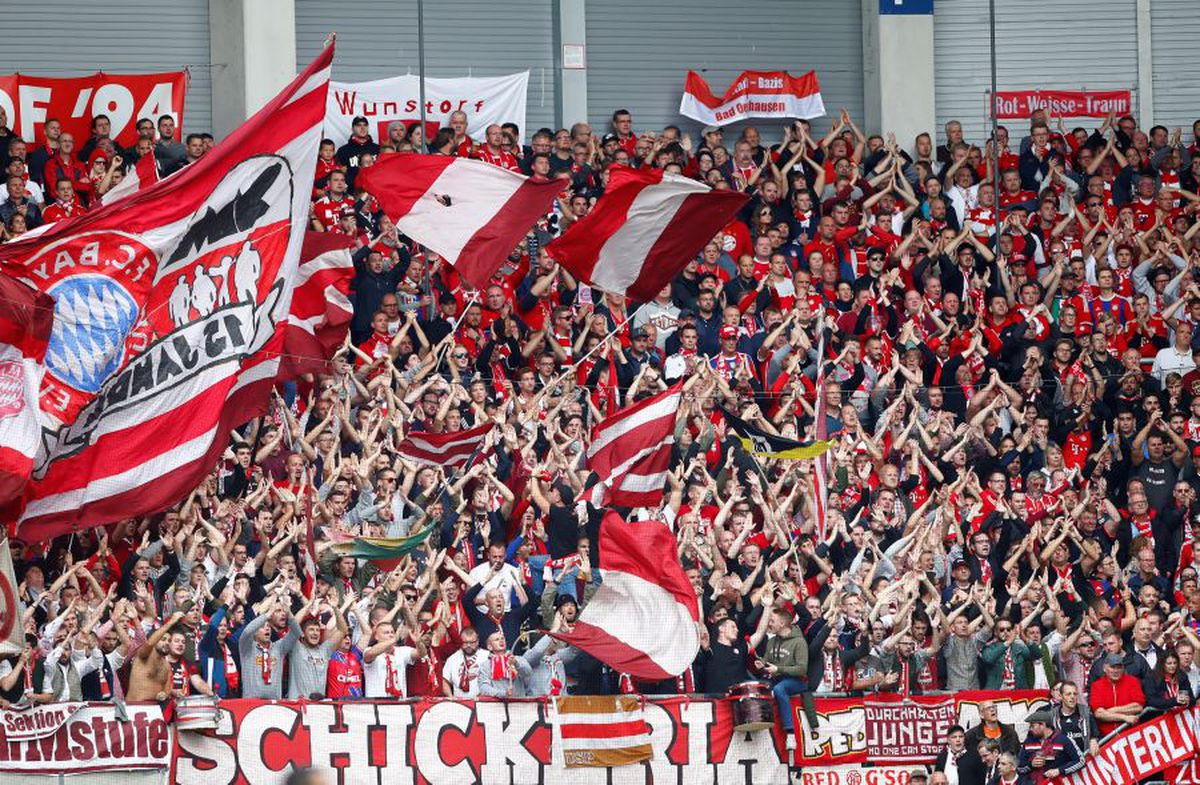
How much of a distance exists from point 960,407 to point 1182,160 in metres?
7.22

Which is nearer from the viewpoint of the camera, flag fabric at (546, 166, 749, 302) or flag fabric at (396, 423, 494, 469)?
flag fabric at (396, 423, 494, 469)

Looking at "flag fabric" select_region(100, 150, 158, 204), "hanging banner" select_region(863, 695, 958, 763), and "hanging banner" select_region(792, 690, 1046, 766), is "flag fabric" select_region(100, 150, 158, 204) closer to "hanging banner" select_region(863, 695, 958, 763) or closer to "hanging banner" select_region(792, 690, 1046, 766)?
"hanging banner" select_region(792, 690, 1046, 766)

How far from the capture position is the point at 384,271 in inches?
954

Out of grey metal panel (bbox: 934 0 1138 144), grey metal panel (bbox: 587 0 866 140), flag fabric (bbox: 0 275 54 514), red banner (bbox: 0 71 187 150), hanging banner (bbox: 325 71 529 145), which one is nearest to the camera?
flag fabric (bbox: 0 275 54 514)

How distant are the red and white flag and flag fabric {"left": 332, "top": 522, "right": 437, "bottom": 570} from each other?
12832mm

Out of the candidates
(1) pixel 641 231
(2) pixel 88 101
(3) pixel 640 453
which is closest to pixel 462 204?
(1) pixel 641 231

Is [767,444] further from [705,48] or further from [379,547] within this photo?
[705,48]

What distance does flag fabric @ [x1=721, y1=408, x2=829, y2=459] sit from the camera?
21666 millimetres

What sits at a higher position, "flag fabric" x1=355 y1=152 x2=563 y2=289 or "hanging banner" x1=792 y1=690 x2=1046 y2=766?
"flag fabric" x1=355 y1=152 x2=563 y2=289

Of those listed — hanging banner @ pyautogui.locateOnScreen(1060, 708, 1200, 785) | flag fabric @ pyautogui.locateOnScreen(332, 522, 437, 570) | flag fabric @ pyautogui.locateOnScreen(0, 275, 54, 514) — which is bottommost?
hanging banner @ pyautogui.locateOnScreen(1060, 708, 1200, 785)

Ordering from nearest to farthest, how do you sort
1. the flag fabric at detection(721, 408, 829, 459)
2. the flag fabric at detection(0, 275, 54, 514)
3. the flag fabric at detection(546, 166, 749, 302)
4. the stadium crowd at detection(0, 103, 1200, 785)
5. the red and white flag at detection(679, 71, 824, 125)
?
the flag fabric at detection(0, 275, 54, 514), the stadium crowd at detection(0, 103, 1200, 785), the flag fabric at detection(721, 408, 829, 459), the flag fabric at detection(546, 166, 749, 302), the red and white flag at detection(679, 71, 824, 125)

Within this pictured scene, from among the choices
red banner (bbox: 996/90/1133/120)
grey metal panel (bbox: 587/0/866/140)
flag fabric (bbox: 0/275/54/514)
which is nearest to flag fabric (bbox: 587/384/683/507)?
flag fabric (bbox: 0/275/54/514)

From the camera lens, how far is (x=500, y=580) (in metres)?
20.5

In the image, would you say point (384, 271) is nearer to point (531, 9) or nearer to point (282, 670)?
point (282, 670)
